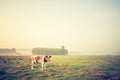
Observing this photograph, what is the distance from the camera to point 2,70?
5938 mm

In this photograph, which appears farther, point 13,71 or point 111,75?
point 111,75

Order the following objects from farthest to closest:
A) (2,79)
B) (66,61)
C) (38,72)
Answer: (66,61), (38,72), (2,79)

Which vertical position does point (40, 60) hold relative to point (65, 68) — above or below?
above

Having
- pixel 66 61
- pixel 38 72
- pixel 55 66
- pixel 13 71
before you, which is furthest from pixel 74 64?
pixel 13 71

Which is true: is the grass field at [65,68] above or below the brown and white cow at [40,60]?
below

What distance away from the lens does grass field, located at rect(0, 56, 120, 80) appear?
6.00 m

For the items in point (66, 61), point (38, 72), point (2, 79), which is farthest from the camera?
point (66, 61)

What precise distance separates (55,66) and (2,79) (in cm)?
182

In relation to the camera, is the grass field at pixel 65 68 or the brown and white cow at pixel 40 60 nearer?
the grass field at pixel 65 68

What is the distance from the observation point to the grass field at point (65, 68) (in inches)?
236

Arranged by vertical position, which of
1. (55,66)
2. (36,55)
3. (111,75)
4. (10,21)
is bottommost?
(111,75)

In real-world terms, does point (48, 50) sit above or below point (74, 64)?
above

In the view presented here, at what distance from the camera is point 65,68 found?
21.3 feet

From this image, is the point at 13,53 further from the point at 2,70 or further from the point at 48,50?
the point at 48,50
